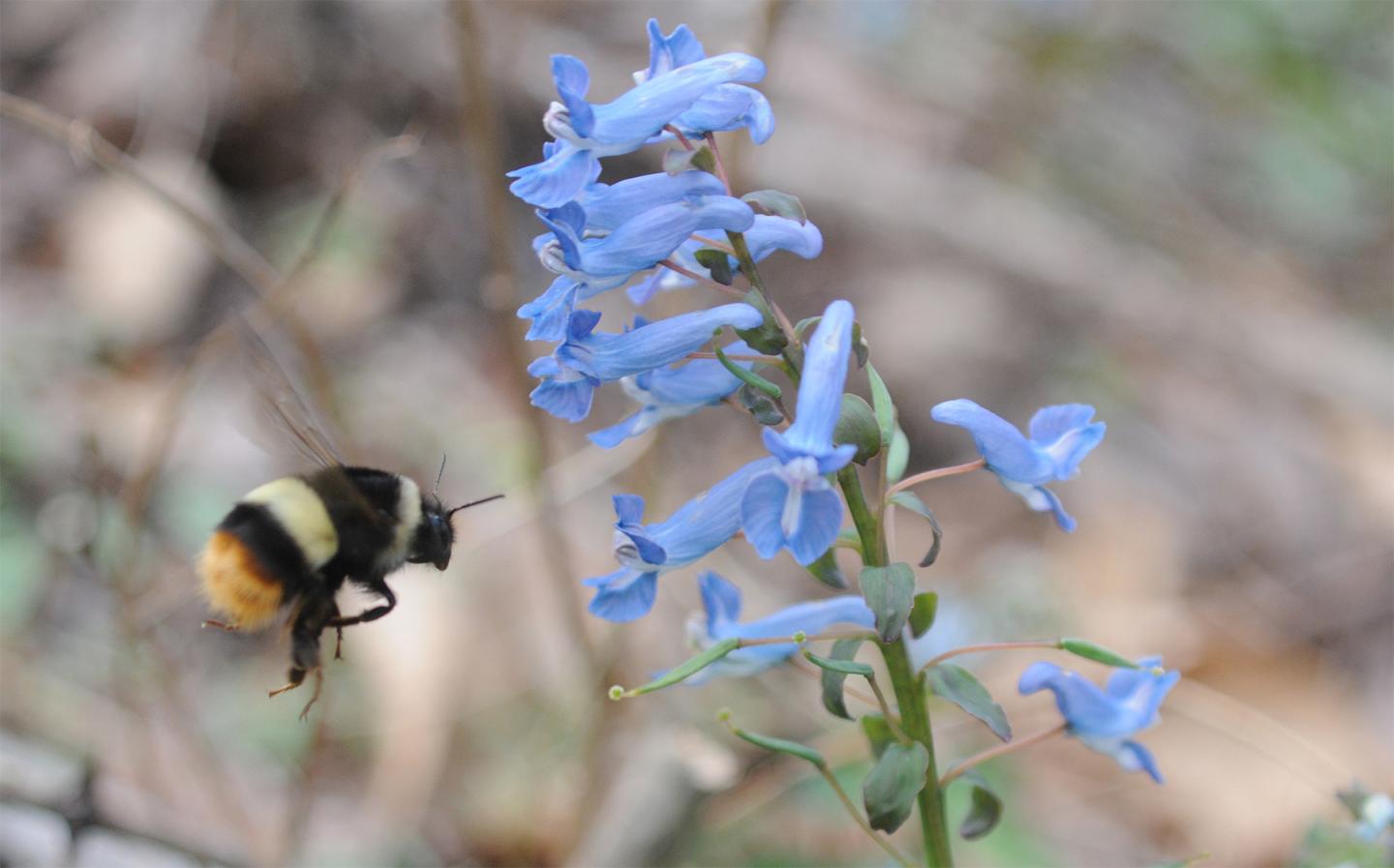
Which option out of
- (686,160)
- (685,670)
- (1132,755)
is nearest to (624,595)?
(685,670)

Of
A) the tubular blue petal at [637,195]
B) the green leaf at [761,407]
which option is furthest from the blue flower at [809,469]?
the tubular blue petal at [637,195]

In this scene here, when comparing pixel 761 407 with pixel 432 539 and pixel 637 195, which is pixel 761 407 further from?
pixel 432 539

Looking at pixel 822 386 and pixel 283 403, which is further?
pixel 283 403

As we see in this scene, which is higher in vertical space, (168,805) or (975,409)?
(975,409)

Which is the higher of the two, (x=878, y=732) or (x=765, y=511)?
(x=765, y=511)

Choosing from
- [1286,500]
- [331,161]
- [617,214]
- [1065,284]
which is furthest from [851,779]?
[331,161]

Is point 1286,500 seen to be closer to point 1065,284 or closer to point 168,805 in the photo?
point 1065,284

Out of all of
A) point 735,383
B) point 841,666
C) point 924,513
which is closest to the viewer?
point 841,666
